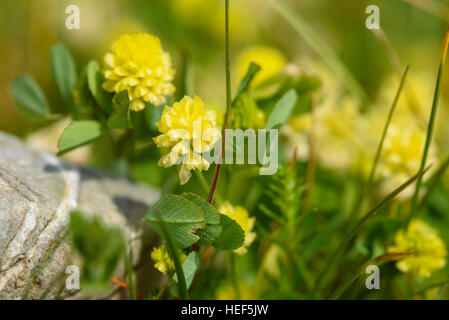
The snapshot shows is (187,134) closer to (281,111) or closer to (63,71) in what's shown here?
(281,111)

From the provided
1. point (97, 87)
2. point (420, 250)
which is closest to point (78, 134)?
point (97, 87)

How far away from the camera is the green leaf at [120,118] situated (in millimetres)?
543

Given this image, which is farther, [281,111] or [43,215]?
[281,111]

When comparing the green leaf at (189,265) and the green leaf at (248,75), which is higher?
the green leaf at (248,75)

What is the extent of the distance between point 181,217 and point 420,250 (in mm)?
309

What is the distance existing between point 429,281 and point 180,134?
0.46 m

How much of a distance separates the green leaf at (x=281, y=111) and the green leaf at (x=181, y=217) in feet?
0.54

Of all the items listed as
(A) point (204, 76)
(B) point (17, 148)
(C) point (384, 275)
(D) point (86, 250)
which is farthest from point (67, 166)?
(A) point (204, 76)

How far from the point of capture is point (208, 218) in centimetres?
50

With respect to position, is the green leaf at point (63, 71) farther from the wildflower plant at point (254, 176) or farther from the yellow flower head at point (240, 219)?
the yellow flower head at point (240, 219)

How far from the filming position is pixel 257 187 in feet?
2.47

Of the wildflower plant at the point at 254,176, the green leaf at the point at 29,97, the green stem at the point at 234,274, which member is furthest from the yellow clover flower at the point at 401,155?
the green leaf at the point at 29,97

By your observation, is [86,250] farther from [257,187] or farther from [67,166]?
[257,187]

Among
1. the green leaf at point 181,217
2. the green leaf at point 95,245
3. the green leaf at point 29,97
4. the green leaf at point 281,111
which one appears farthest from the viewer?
the green leaf at point 29,97
